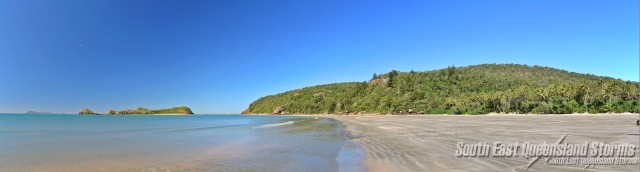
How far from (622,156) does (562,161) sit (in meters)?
1.89

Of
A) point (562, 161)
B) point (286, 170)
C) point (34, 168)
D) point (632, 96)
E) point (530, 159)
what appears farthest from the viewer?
point (632, 96)

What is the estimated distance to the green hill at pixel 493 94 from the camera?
81.6m

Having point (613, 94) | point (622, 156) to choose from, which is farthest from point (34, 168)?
point (613, 94)

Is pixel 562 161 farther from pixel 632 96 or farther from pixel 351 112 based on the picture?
pixel 351 112

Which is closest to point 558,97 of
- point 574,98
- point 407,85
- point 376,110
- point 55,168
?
point 574,98

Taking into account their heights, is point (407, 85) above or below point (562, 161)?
above

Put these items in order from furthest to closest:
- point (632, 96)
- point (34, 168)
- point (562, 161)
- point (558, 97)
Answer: point (558, 97)
point (632, 96)
point (34, 168)
point (562, 161)

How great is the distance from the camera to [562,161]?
8.59 m

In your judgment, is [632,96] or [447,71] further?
[447,71]

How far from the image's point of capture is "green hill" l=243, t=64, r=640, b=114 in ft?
268

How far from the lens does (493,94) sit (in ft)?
334

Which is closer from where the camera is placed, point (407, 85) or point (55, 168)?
point (55, 168)

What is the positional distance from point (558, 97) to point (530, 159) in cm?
9444

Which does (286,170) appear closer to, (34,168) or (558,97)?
(34,168)
